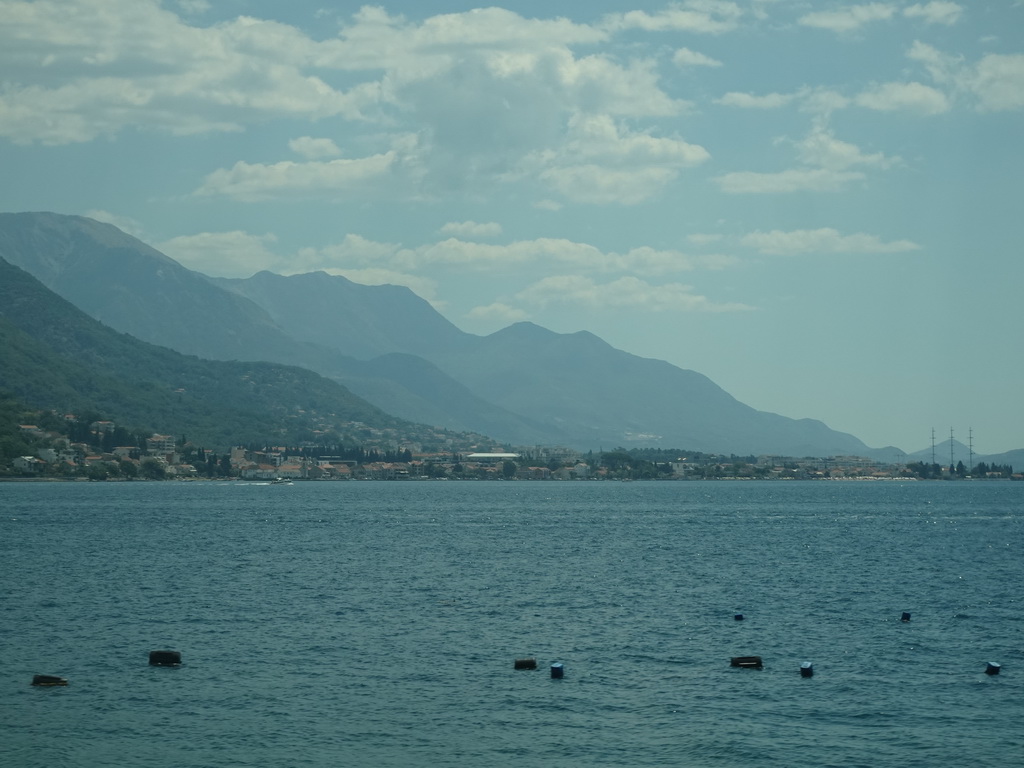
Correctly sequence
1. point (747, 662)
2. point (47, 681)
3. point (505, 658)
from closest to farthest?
point (47, 681)
point (747, 662)
point (505, 658)

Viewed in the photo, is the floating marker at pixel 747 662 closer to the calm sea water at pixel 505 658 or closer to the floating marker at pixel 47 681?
the calm sea water at pixel 505 658

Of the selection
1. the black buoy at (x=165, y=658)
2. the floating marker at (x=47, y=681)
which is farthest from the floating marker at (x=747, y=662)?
the floating marker at (x=47, y=681)

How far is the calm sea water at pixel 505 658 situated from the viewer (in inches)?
1695

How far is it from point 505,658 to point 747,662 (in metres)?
11.7

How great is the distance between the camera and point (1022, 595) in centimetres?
8394

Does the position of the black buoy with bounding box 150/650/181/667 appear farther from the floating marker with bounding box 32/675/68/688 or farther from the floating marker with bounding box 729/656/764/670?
the floating marker with bounding box 729/656/764/670

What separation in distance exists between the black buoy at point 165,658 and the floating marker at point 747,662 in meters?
26.5

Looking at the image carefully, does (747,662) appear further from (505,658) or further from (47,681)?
(47,681)

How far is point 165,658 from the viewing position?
184 feet

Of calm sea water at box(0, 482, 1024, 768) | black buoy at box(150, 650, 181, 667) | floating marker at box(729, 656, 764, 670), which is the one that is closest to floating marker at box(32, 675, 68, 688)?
calm sea water at box(0, 482, 1024, 768)

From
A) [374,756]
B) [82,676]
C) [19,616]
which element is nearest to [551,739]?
[374,756]

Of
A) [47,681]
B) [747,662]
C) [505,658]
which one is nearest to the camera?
[47,681]

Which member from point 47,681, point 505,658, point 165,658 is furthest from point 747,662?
point 47,681

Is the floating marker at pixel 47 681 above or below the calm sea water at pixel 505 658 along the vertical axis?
above
